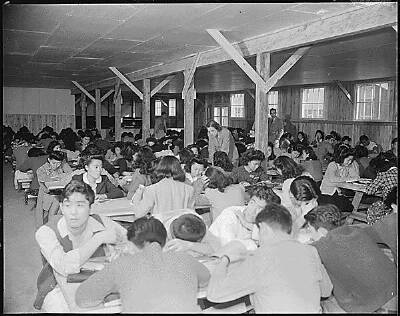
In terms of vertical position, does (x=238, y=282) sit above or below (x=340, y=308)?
above

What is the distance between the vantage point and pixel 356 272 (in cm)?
294

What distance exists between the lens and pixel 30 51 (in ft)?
30.6

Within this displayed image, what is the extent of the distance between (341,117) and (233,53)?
29.7ft

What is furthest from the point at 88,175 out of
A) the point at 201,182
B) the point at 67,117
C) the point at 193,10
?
the point at 67,117

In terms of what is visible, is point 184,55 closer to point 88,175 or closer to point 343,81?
point 88,175

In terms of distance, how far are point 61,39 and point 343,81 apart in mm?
9760

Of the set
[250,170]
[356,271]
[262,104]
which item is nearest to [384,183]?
[250,170]

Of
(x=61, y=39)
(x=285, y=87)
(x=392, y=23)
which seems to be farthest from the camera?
(x=285, y=87)

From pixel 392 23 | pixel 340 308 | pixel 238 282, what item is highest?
pixel 392 23

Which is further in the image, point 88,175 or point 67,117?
point 67,117

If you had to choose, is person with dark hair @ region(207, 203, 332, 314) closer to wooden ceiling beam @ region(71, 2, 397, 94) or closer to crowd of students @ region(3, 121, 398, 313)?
crowd of students @ region(3, 121, 398, 313)

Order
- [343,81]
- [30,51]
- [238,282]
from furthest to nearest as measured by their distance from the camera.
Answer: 1. [343,81]
2. [30,51]
3. [238,282]

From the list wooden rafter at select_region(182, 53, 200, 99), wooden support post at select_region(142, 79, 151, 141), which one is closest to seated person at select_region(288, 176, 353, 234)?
wooden rafter at select_region(182, 53, 200, 99)

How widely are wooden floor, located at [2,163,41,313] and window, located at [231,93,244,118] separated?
13.5 m
